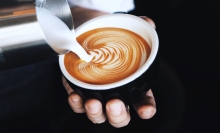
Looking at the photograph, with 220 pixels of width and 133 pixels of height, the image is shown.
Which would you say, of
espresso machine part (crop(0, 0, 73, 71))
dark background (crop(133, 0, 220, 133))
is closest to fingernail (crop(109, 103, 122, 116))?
espresso machine part (crop(0, 0, 73, 71))

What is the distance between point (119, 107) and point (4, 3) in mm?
304

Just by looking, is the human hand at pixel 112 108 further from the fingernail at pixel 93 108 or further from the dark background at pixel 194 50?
the dark background at pixel 194 50

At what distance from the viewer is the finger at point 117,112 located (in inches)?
22.6

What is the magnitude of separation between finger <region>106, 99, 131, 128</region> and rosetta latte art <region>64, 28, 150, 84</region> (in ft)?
0.15

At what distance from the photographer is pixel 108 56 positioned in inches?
26.0

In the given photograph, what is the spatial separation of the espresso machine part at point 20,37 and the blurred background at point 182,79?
13.4 inches

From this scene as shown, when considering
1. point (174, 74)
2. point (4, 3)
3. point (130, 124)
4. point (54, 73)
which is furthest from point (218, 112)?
point (4, 3)

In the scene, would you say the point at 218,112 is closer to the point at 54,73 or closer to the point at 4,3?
the point at 54,73

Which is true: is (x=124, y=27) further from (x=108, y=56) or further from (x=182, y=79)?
(x=182, y=79)

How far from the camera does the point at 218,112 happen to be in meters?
0.88

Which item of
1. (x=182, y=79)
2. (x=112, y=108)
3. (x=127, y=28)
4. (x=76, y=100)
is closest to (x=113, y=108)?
(x=112, y=108)

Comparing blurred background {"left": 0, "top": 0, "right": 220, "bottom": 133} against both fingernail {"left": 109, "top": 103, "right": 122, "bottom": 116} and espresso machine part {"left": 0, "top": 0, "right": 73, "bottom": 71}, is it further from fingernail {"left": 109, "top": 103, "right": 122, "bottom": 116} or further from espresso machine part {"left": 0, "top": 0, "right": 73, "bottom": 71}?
espresso machine part {"left": 0, "top": 0, "right": 73, "bottom": 71}

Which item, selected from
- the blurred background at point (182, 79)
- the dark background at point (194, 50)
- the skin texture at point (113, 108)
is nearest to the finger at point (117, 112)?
the skin texture at point (113, 108)

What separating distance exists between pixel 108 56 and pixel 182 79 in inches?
15.4
